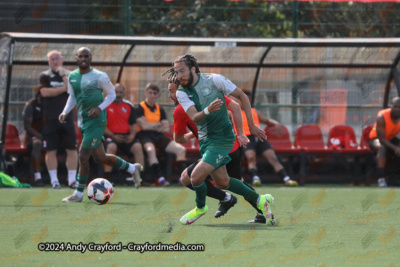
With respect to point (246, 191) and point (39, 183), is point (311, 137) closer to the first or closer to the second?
point (39, 183)

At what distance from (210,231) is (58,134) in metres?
6.28

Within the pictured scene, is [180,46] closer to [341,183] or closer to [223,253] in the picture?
[341,183]

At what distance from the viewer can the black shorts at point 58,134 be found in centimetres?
1266

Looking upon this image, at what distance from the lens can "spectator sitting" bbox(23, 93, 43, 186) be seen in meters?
13.3

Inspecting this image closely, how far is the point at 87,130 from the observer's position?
404 inches

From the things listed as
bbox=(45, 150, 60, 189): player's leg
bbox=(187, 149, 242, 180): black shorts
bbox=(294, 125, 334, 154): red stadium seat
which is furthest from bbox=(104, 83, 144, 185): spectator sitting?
bbox=(187, 149, 242, 180): black shorts

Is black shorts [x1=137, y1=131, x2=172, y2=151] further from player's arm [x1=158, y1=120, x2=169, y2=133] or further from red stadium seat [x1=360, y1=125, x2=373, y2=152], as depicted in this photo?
red stadium seat [x1=360, y1=125, x2=373, y2=152]

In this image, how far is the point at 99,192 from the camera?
9297 mm

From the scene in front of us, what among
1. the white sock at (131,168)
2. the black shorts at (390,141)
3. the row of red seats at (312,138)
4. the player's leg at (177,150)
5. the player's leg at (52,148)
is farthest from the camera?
the row of red seats at (312,138)

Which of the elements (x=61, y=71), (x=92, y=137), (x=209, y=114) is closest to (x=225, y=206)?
(x=209, y=114)

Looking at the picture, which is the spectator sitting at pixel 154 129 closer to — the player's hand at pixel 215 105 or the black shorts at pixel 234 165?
the black shorts at pixel 234 165

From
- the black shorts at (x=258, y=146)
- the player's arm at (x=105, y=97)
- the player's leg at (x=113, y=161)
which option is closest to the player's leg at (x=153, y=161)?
the black shorts at (x=258, y=146)

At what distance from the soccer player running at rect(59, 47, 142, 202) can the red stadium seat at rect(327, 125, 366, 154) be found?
18.4 feet

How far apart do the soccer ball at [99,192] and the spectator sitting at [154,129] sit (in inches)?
168
